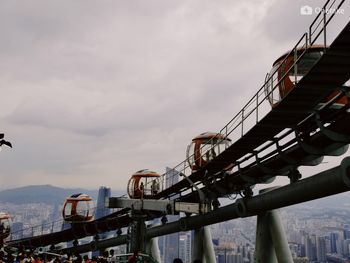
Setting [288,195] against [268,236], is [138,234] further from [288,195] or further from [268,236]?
[288,195]

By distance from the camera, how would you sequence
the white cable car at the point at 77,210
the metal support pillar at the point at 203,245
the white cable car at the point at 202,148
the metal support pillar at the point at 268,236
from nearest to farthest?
the metal support pillar at the point at 268,236
the white cable car at the point at 202,148
the metal support pillar at the point at 203,245
the white cable car at the point at 77,210

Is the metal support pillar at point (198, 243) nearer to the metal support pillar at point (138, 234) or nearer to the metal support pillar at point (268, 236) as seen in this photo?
the metal support pillar at point (138, 234)

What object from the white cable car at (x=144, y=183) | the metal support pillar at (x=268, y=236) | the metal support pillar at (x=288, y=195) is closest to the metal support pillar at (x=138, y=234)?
the metal support pillar at (x=288, y=195)

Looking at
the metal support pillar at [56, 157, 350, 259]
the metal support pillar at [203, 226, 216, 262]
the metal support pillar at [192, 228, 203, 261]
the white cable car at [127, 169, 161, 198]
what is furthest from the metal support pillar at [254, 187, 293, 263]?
the white cable car at [127, 169, 161, 198]

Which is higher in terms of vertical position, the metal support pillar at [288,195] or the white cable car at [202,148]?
the white cable car at [202,148]

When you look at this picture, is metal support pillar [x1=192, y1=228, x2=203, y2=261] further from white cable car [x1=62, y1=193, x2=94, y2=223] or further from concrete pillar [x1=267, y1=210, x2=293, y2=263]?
white cable car [x1=62, y1=193, x2=94, y2=223]

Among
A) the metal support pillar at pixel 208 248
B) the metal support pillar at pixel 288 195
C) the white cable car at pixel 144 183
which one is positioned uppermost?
the white cable car at pixel 144 183

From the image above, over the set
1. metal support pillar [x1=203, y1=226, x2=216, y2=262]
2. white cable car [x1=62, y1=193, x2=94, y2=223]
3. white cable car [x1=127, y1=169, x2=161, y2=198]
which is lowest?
metal support pillar [x1=203, y1=226, x2=216, y2=262]

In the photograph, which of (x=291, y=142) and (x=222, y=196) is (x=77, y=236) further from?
(x=291, y=142)
